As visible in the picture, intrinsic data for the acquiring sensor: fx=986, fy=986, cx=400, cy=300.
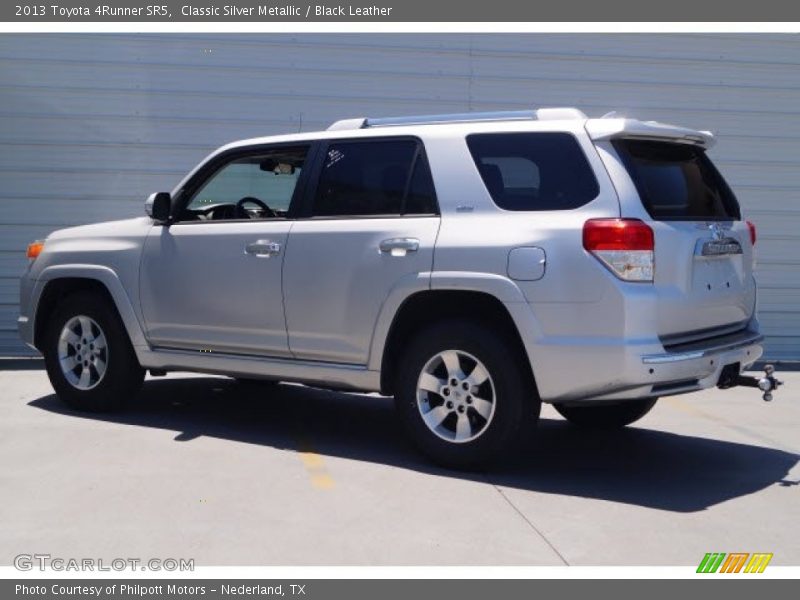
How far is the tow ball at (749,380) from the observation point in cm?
524

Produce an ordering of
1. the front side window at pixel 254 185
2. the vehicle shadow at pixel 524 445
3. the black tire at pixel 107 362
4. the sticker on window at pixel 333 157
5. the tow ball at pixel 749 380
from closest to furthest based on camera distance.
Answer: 1. the tow ball at pixel 749 380
2. the vehicle shadow at pixel 524 445
3. the sticker on window at pixel 333 157
4. the front side window at pixel 254 185
5. the black tire at pixel 107 362

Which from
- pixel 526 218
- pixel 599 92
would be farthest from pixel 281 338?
pixel 599 92

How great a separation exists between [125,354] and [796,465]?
14.5 feet

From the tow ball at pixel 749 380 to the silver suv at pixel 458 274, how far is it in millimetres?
19

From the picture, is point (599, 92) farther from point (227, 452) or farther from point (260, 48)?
point (227, 452)

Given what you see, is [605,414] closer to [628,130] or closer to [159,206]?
[628,130]

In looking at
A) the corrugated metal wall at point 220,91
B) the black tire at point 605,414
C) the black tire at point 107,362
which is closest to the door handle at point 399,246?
the black tire at point 605,414

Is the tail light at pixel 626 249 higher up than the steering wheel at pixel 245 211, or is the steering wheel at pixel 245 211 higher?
the steering wheel at pixel 245 211

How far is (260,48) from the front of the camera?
9.80 metres

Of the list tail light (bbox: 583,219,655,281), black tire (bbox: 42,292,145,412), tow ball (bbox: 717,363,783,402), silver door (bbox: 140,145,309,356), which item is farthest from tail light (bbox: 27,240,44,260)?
tow ball (bbox: 717,363,783,402)

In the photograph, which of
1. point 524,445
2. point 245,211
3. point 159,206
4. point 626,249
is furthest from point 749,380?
point 159,206

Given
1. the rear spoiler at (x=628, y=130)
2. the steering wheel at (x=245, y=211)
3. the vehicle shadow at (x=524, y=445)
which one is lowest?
the vehicle shadow at (x=524, y=445)

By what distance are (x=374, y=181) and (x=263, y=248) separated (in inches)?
32.5

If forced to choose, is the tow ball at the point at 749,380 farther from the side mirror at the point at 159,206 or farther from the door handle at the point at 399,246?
the side mirror at the point at 159,206
